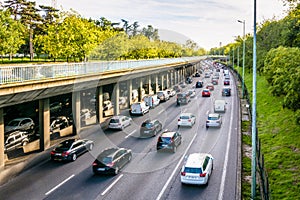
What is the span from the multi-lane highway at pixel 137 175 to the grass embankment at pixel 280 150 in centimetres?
218

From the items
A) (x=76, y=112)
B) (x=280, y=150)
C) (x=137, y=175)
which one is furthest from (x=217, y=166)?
(x=76, y=112)

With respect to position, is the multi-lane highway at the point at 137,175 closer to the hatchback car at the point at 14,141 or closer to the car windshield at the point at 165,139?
the car windshield at the point at 165,139

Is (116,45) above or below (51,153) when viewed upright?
above

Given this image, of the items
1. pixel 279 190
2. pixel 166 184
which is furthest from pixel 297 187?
pixel 166 184

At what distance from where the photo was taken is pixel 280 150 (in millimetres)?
24469

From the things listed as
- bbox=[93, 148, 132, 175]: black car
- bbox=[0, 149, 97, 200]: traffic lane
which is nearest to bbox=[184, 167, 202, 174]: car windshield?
bbox=[93, 148, 132, 175]: black car

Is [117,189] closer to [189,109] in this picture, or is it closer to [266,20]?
[189,109]

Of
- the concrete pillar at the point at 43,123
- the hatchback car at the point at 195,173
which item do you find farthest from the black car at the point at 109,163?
the concrete pillar at the point at 43,123

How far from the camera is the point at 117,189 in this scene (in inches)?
733

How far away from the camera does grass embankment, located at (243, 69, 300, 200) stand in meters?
18.3

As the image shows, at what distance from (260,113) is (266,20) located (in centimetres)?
4987

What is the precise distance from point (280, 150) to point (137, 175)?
10.9 metres

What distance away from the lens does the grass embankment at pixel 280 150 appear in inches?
721

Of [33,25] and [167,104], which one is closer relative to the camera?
[167,104]
